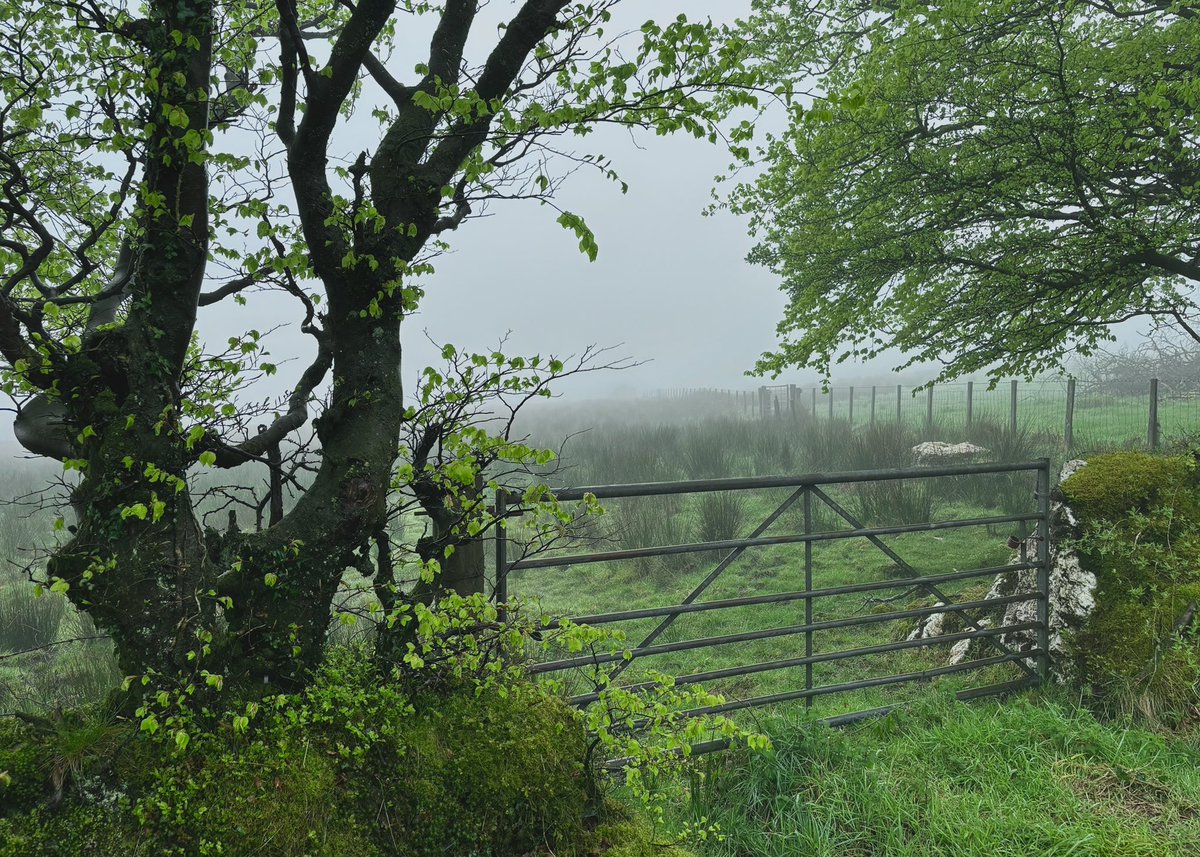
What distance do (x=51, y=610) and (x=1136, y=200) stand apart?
12427 millimetres

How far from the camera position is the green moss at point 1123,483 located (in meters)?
5.29

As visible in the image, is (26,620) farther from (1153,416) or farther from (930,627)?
(1153,416)

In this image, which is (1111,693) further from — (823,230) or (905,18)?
(905,18)

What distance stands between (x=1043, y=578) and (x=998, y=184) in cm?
487

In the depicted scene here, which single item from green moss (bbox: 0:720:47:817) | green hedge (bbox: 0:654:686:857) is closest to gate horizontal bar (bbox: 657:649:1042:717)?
green hedge (bbox: 0:654:686:857)

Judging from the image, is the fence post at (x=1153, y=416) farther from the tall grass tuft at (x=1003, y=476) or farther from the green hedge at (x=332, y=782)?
the green hedge at (x=332, y=782)

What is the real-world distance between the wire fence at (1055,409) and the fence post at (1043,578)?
7752 millimetres

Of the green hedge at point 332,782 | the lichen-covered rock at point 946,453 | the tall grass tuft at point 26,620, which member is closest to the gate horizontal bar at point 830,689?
the green hedge at point 332,782

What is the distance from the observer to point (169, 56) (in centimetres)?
246

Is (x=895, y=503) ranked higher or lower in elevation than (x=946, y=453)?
lower

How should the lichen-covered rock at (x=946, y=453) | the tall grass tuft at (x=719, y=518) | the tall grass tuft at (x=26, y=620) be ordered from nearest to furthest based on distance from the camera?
the tall grass tuft at (x=26, y=620) → the tall grass tuft at (x=719, y=518) → the lichen-covered rock at (x=946, y=453)

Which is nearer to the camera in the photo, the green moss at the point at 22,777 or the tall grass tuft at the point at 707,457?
the green moss at the point at 22,777

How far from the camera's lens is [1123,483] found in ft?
17.5

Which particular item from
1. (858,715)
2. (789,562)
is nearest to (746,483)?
(858,715)
